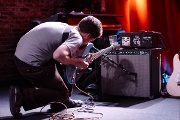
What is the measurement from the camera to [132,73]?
364 cm

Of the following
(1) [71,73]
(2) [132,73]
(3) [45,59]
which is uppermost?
(3) [45,59]

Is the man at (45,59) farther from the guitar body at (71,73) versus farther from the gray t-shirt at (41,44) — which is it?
the guitar body at (71,73)

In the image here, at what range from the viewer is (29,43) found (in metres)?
2.86

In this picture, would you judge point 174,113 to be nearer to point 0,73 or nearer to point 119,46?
point 119,46

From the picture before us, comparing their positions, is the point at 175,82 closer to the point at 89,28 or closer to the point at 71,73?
the point at 71,73

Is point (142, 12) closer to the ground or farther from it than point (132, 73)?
farther from it

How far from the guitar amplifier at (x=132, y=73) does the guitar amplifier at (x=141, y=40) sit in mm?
77

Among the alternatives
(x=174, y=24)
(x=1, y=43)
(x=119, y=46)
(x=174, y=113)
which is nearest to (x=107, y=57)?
(x=119, y=46)

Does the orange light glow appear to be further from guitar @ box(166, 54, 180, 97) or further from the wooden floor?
the wooden floor

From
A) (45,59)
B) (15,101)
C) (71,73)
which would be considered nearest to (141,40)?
(71,73)

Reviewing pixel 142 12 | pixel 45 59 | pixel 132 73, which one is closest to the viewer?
pixel 45 59

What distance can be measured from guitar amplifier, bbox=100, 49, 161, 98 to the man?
0.81 metres

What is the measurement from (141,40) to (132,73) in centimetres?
39

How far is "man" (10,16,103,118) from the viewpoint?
2746mm
